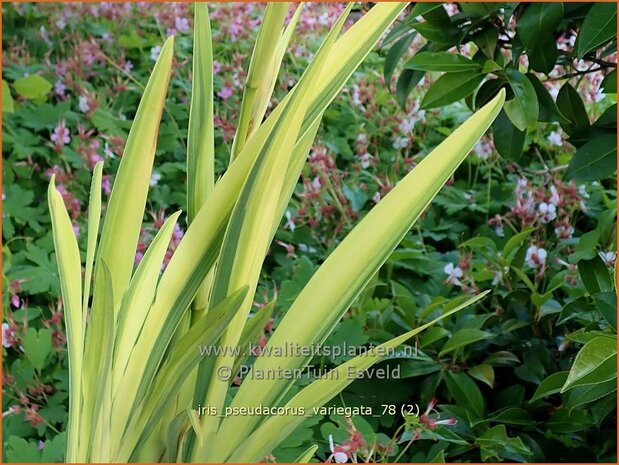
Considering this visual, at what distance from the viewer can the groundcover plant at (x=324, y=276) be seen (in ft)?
2.13

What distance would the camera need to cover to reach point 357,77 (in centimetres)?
173

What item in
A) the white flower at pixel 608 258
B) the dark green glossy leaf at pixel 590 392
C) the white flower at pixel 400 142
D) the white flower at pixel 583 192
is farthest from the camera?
the white flower at pixel 400 142

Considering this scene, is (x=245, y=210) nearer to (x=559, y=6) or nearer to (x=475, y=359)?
(x=559, y=6)

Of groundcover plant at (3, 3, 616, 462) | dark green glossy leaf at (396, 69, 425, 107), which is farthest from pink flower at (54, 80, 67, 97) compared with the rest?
dark green glossy leaf at (396, 69, 425, 107)

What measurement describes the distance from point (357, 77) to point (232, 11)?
42 centimetres

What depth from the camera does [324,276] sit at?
0.66 m

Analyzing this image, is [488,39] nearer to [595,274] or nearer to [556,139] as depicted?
[595,274]

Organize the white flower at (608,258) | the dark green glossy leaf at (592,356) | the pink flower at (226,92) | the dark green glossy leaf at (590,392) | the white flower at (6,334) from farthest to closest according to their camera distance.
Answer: the pink flower at (226,92) → the white flower at (6,334) → the white flower at (608,258) → the dark green glossy leaf at (590,392) → the dark green glossy leaf at (592,356)

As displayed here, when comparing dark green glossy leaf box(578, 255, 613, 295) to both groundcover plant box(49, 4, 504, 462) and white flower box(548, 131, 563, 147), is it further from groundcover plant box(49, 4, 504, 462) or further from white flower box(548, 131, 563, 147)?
white flower box(548, 131, 563, 147)

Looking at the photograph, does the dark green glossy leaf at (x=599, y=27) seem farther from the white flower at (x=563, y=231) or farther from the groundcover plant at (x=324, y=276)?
the white flower at (x=563, y=231)

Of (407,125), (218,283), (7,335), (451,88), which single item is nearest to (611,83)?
(451,88)

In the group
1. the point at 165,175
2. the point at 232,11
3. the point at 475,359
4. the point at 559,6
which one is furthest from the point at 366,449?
the point at 232,11

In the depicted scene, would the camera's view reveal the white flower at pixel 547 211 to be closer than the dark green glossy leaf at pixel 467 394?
No

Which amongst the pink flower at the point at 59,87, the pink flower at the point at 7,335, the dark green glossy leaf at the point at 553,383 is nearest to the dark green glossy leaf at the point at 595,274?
the dark green glossy leaf at the point at 553,383
